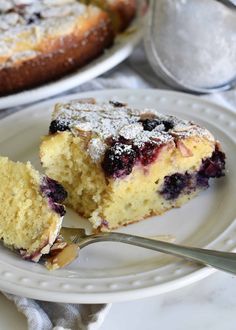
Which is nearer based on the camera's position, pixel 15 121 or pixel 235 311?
pixel 235 311

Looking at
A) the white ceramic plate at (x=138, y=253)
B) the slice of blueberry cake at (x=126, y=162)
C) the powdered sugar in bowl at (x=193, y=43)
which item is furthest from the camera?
the powdered sugar in bowl at (x=193, y=43)

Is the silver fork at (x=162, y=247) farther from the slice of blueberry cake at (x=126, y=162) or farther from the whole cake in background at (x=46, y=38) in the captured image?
the whole cake in background at (x=46, y=38)

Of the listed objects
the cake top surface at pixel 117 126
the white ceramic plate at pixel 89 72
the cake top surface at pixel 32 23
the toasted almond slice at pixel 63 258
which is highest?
the cake top surface at pixel 117 126

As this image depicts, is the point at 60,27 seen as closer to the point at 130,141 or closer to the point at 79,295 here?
the point at 130,141

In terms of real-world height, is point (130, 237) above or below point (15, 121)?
above

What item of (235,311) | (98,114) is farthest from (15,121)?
(235,311)

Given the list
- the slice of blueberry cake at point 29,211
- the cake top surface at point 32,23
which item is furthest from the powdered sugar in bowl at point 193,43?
the slice of blueberry cake at point 29,211

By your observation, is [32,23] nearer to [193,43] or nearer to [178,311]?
[193,43]
